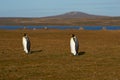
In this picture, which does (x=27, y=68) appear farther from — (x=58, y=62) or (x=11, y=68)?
(x=58, y=62)

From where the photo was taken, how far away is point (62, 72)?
2070 cm

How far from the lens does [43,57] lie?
28.2 meters

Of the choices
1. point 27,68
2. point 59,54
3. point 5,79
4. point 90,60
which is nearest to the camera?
point 5,79

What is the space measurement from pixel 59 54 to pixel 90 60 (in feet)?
14.5

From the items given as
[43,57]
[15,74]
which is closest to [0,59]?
[43,57]

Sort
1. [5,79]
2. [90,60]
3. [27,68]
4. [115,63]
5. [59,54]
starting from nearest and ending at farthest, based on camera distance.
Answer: [5,79]
[27,68]
[115,63]
[90,60]
[59,54]

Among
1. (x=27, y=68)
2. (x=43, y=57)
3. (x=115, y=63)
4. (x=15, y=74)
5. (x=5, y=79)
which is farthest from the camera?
(x=43, y=57)

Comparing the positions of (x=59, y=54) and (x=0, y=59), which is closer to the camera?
(x=0, y=59)

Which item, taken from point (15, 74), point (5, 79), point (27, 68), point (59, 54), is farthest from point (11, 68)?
point (59, 54)

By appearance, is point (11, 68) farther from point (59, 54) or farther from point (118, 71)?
point (59, 54)

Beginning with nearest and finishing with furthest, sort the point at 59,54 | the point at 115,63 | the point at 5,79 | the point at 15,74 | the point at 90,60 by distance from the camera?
1. the point at 5,79
2. the point at 15,74
3. the point at 115,63
4. the point at 90,60
5. the point at 59,54

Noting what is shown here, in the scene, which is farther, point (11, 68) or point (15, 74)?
point (11, 68)

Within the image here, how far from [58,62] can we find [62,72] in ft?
14.4

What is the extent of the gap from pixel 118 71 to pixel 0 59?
9.68 metres
